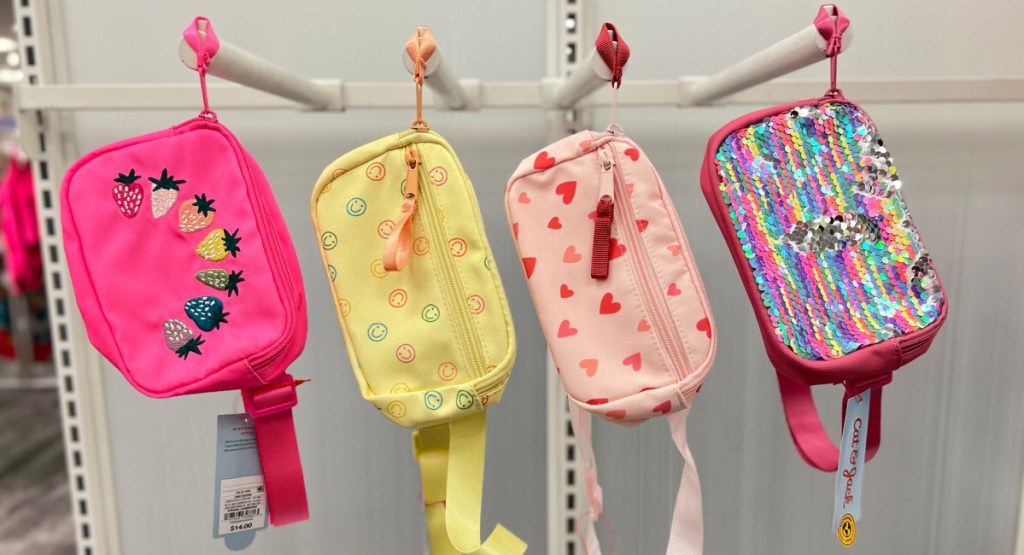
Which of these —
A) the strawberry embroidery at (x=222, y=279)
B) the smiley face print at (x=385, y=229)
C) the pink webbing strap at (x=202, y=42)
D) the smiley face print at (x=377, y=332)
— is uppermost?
the pink webbing strap at (x=202, y=42)

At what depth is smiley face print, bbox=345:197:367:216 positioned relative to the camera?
21.6 inches

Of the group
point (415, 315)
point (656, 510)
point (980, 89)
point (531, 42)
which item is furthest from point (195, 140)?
point (980, 89)

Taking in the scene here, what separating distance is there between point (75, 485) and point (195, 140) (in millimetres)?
613

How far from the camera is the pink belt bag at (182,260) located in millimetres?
530

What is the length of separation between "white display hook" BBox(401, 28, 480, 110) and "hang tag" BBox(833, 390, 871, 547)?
458mm

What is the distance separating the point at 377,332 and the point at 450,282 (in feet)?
0.25

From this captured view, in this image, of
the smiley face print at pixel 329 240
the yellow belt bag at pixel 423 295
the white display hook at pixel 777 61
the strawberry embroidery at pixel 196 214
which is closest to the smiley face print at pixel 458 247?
the yellow belt bag at pixel 423 295

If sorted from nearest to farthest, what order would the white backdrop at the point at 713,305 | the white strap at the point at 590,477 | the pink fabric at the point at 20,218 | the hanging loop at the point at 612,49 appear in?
the hanging loop at the point at 612,49 → the white strap at the point at 590,477 → the white backdrop at the point at 713,305 → the pink fabric at the point at 20,218

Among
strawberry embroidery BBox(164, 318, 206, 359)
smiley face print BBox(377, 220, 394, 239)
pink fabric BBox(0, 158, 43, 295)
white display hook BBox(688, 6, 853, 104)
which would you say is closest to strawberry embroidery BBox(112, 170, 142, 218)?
strawberry embroidery BBox(164, 318, 206, 359)

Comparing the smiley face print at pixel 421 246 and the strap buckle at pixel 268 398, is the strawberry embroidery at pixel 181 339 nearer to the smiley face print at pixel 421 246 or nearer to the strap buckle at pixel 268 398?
the strap buckle at pixel 268 398

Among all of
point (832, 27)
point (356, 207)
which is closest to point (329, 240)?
point (356, 207)

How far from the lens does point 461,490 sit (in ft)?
A: 1.80

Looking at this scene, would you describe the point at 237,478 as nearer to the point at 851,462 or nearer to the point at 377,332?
the point at 377,332

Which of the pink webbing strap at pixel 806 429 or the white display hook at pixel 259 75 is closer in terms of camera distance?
the white display hook at pixel 259 75
